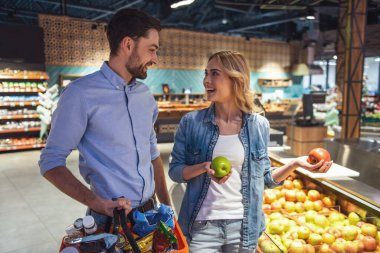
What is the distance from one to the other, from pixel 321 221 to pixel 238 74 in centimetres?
157

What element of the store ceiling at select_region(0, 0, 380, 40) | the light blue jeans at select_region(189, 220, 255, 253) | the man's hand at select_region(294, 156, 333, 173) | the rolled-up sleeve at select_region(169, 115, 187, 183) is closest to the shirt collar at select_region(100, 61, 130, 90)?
the rolled-up sleeve at select_region(169, 115, 187, 183)

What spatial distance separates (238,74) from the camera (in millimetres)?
1829

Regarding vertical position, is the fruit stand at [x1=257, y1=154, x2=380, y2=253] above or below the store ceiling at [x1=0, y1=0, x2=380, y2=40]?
below

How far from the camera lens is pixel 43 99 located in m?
9.71

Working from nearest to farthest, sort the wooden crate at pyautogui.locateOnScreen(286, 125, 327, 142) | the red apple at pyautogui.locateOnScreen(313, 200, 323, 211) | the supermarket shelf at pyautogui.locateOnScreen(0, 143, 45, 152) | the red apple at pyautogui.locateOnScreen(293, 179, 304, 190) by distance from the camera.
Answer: the red apple at pyautogui.locateOnScreen(313, 200, 323, 211) < the red apple at pyautogui.locateOnScreen(293, 179, 304, 190) < the wooden crate at pyautogui.locateOnScreen(286, 125, 327, 142) < the supermarket shelf at pyautogui.locateOnScreen(0, 143, 45, 152)

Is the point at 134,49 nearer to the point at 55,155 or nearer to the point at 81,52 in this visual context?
the point at 55,155

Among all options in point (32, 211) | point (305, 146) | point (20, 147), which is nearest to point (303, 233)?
point (32, 211)

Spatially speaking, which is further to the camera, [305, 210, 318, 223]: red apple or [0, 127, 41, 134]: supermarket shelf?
[0, 127, 41, 134]: supermarket shelf

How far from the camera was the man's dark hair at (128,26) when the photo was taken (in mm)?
1447

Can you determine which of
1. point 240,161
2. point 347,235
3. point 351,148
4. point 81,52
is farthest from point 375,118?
point 240,161

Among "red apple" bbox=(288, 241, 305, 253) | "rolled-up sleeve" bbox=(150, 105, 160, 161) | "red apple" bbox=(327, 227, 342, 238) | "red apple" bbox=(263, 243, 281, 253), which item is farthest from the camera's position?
"red apple" bbox=(327, 227, 342, 238)

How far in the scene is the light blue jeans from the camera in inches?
70.6

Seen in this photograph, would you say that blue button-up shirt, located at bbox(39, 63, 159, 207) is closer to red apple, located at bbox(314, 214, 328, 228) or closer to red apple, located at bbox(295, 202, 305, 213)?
red apple, located at bbox(314, 214, 328, 228)

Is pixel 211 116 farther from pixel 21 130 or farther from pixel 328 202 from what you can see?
pixel 21 130
